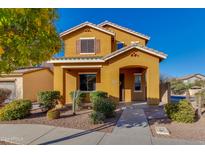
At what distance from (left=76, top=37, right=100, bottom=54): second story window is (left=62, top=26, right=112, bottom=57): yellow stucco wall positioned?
0.29m

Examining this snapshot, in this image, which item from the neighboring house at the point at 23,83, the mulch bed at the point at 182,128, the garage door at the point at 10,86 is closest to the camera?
the mulch bed at the point at 182,128

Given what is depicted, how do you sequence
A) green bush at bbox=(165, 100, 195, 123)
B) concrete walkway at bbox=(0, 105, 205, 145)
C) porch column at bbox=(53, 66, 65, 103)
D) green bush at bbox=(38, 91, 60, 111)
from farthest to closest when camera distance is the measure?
porch column at bbox=(53, 66, 65, 103) → green bush at bbox=(38, 91, 60, 111) → green bush at bbox=(165, 100, 195, 123) → concrete walkway at bbox=(0, 105, 205, 145)

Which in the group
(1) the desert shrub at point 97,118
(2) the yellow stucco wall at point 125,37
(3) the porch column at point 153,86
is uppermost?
(2) the yellow stucco wall at point 125,37

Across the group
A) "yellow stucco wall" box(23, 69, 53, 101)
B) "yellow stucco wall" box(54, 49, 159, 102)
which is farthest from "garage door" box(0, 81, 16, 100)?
"yellow stucco wall" box(54, 49, 159, 102)

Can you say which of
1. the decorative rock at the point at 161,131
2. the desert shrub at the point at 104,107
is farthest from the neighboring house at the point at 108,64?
the decorative rock at the point at 161,131

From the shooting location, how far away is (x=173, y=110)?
939cm

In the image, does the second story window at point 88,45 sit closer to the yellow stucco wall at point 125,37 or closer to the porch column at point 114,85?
the yellow stucco wall at point 125,37

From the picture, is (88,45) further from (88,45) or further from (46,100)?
(46,100)

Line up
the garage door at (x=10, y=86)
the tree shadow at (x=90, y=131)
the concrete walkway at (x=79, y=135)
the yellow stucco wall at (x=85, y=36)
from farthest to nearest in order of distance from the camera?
1. the garage door at (x=10, y=86)
2. the yellow stucco wall at (x=85, y=36)
3. the tree shadow at (x=90, y=131)
4. the concrete walkway at (x=79, y=135)

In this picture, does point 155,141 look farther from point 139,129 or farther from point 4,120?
point 4,120

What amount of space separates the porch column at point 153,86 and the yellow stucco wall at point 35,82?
11995 mm

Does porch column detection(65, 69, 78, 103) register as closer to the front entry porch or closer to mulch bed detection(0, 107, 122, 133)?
the front entry porch

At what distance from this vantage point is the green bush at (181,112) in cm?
889

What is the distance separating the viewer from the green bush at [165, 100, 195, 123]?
8891 mm
